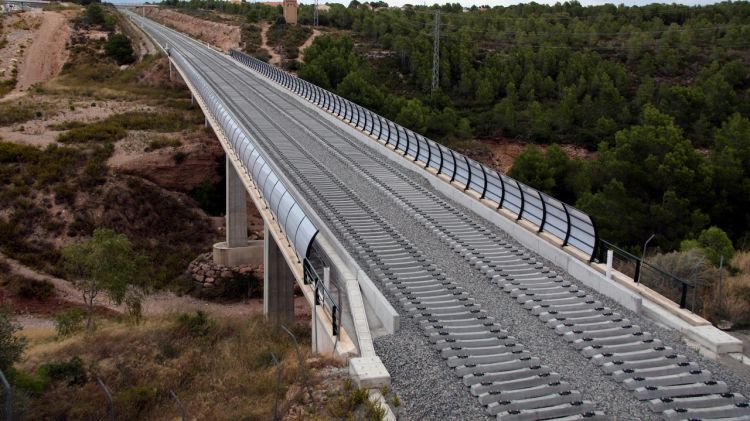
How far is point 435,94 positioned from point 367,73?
6910 millimetres

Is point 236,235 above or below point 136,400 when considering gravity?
below

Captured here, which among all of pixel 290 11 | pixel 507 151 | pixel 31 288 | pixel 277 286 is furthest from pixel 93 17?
pixel 277 286

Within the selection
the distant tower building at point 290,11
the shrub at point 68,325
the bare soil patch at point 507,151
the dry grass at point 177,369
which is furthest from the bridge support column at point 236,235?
the distant tower building at point 290,11

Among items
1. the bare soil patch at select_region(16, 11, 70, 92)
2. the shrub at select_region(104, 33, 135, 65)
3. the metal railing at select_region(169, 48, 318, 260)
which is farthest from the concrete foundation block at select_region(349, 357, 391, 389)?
the shrub at select_region(104, 33, 135, 65)

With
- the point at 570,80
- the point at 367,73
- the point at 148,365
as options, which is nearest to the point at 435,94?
the point at 367,73

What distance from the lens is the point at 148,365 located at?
11547mm

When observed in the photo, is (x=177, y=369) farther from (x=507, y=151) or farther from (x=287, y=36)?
(x=287, y=36)

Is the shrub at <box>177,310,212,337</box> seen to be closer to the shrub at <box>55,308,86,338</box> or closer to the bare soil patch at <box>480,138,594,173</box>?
the shrub at <box>55,308,86,338</box>

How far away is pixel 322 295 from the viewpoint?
38.1 ft

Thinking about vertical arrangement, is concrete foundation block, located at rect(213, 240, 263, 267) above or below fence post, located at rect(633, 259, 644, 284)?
below

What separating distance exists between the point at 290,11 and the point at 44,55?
101 feet

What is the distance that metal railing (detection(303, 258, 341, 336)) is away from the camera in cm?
1034

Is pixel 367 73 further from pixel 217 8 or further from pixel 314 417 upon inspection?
pixel 217 8

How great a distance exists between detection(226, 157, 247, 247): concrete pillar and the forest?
12805mm
